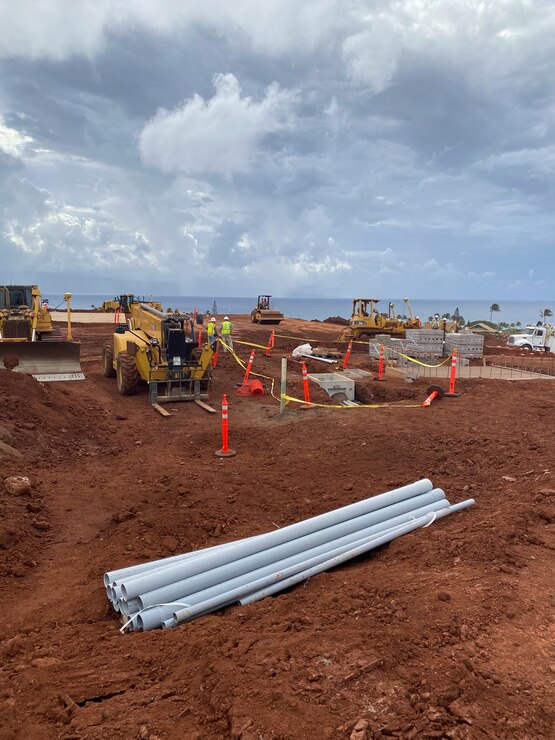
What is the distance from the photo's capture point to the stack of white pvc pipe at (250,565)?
411 centimetres

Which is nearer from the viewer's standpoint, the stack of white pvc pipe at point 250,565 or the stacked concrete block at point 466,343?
the stack of white pvc pipe at point 250,565

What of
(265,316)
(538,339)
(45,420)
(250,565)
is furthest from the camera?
(265,316)

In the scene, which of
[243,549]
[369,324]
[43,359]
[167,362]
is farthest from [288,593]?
[369,324]

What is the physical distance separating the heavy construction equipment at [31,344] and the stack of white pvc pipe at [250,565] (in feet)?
38.8

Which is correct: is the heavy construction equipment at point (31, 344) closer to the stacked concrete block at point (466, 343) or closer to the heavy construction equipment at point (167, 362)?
the heavy construction equipment at point (167, 362)

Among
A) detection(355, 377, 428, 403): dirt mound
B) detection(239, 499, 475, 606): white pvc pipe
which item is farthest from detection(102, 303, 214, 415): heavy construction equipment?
detection(239, 499, 475, 606): white pvc pipe

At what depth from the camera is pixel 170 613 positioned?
13.3 feet

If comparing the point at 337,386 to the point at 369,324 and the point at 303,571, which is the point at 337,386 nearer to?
the point at 303,571

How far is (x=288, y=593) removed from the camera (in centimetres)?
452

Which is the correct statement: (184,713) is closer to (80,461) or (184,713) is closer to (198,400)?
(80,461)

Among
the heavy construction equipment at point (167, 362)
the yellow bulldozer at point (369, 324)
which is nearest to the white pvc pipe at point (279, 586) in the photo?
the heavy construction equipment at point (167, 362)

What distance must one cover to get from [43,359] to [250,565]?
497 inches

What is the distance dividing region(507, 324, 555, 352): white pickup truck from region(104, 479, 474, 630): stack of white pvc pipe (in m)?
29.9

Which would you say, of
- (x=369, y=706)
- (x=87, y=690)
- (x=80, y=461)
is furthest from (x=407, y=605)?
(x=80, y=461)
